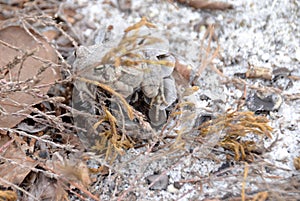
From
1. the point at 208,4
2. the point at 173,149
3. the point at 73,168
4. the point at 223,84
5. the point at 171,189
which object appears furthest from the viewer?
the point at 208,4

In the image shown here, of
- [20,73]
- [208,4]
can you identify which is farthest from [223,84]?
[20,73]

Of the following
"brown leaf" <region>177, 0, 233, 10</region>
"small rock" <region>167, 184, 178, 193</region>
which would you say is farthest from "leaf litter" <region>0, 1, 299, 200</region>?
"brown leaf" <region>177, 0, 233, 10</region>

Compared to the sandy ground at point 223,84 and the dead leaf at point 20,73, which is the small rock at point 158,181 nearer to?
the sandy ground at point 223,84

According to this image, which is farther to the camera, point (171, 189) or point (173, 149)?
point (171, 189)

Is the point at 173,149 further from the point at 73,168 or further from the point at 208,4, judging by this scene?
the point at 208,4

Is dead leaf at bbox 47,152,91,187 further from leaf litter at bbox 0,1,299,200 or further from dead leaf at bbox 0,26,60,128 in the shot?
dead leaf at bbox 0,26,60,128

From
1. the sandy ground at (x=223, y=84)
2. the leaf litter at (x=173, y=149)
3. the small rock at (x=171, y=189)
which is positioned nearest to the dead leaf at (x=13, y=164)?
the leaf litter at (x=173, y=149)

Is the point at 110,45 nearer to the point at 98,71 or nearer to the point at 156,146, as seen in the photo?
the point at 98,71
